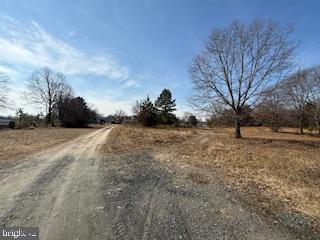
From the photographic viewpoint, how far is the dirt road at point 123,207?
4.52 m

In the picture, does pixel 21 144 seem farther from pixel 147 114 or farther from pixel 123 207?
pixel 147 114

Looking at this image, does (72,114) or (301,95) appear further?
(72,114)

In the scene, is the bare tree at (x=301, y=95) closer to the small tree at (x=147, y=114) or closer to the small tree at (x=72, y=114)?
the small tree at (x=147, y=114)

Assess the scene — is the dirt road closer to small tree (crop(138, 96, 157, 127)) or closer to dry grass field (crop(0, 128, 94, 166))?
dry grass field (crop(0, 128, 94, 166))

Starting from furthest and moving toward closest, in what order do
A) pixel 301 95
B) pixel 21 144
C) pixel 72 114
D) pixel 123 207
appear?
pixel 72 114 < pixel 301 95 < pixel 21 144 < pixel 123 207

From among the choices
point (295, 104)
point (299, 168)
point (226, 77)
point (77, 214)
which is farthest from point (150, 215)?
point (295, 104)

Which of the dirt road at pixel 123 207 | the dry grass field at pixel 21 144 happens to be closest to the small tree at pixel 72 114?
the dry grass field at pixel 21 144

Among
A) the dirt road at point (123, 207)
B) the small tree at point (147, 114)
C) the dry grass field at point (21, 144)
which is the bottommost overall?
the dirt road at point (123, 207)

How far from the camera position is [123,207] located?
5.64 meters

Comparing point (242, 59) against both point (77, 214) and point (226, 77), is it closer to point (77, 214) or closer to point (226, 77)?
point (226, 77)

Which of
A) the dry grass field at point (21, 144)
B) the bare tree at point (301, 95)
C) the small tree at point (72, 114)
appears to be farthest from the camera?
the small tree at point (72, 114)

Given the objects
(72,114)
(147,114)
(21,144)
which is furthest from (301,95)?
(72,114)

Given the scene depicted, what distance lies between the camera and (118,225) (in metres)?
4.71

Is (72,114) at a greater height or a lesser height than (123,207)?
greater
